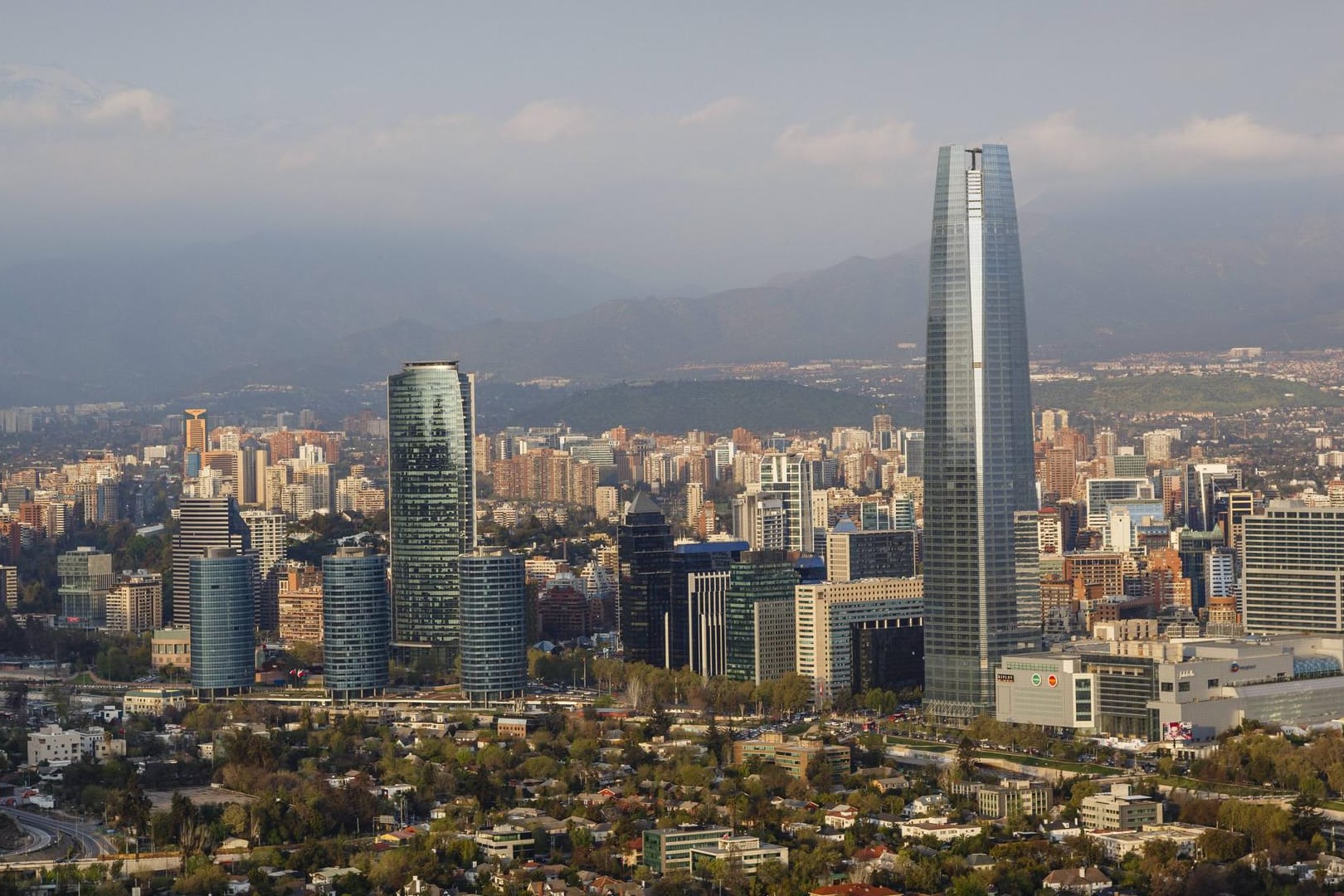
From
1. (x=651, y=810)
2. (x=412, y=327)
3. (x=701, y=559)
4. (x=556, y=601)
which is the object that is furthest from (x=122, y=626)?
(x=412, y=327)

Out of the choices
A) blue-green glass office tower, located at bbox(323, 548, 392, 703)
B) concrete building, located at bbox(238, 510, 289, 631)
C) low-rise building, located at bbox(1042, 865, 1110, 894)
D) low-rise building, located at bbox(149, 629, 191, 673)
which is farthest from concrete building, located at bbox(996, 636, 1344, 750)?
concrete building, located at bbox(238, 510, 289, 631)

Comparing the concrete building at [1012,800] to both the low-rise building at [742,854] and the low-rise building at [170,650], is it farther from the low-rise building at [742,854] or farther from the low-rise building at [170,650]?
the low-rise building at [170,650]

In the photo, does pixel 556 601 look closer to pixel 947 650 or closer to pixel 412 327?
pixel 947 650

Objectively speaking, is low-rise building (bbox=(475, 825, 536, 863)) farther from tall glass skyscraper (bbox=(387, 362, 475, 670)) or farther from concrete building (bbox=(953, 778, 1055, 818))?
tall glass skyscraper (bbox=(387, 362, 475, 670))

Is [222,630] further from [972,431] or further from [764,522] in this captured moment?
[972,431]

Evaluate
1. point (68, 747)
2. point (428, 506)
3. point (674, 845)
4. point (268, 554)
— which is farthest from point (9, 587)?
point (674, 845)

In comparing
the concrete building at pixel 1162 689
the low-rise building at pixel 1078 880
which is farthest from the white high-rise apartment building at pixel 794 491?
the low-rise building at pixel 1078 880
